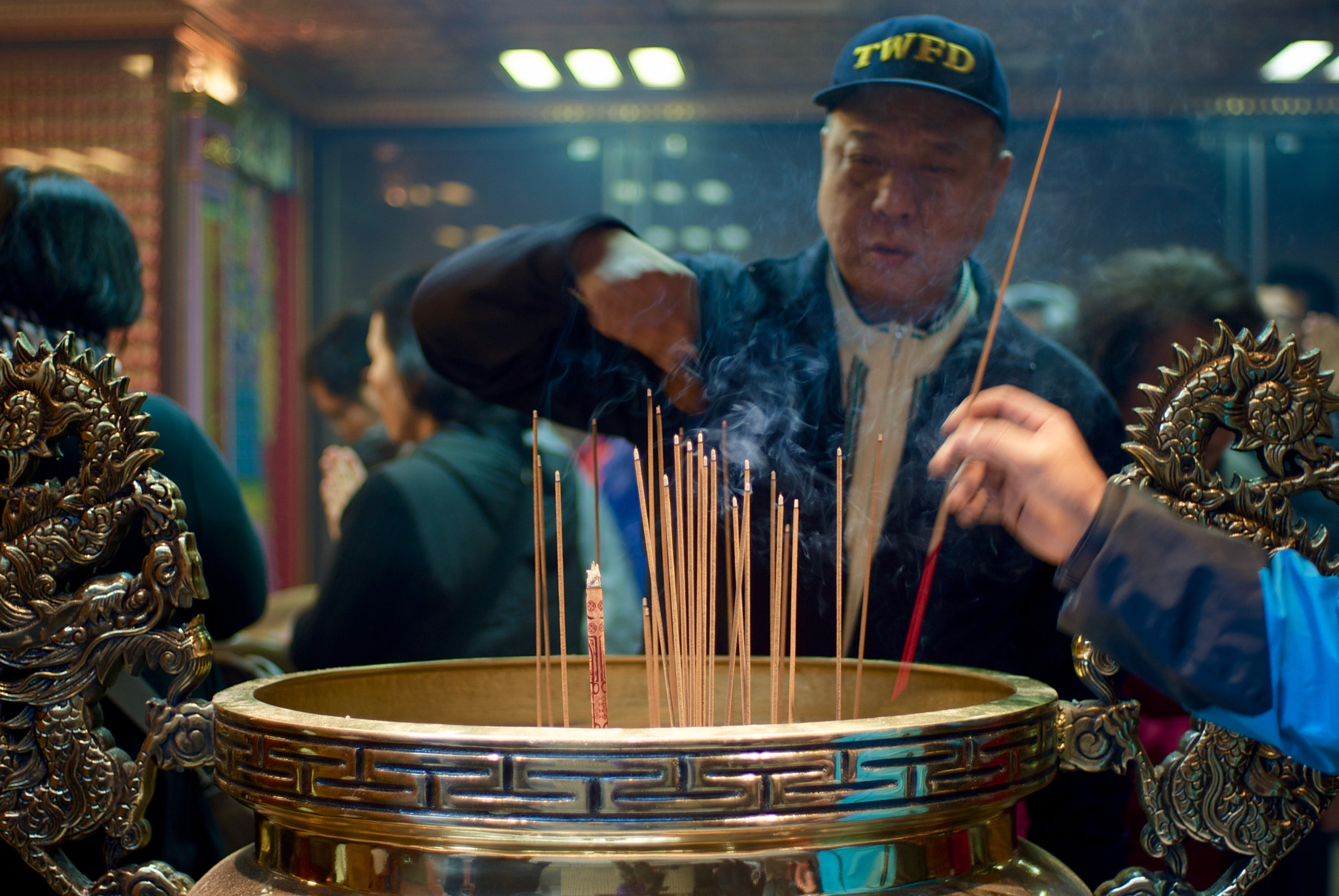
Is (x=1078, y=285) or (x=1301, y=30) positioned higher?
(x=1301, y=30)

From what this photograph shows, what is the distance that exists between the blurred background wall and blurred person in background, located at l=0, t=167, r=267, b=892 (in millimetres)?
608

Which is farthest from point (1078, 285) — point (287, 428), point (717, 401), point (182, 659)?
point (287, 428)

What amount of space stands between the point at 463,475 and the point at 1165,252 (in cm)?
111

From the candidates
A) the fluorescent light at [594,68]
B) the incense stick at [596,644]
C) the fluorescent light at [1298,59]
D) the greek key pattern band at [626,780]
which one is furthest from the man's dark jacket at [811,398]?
the fluorescent light at [594,68]

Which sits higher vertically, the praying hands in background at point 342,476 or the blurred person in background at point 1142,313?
the blurred person in background at point 1142,313

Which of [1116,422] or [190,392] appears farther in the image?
[190,392]

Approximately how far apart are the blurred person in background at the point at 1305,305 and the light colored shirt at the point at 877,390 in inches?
35.4

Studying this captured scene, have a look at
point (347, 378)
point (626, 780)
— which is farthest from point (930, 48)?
point (347, 378)

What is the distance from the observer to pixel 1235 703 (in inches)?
28.5

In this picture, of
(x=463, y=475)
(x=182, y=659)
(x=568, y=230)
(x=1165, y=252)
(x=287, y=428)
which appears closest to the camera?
(x=182, y=659)

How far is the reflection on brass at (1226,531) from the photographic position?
854 millimetres

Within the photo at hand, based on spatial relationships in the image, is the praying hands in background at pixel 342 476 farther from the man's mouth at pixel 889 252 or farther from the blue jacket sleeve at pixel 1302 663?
the blue jacket sleeve at pixel 1302 663

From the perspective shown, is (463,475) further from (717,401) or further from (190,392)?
(190,392)

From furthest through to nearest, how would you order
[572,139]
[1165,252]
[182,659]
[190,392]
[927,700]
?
1. [190,392]
2. [572,139]
3. [1165,252]
4. [927,700]
5. [182,659]
